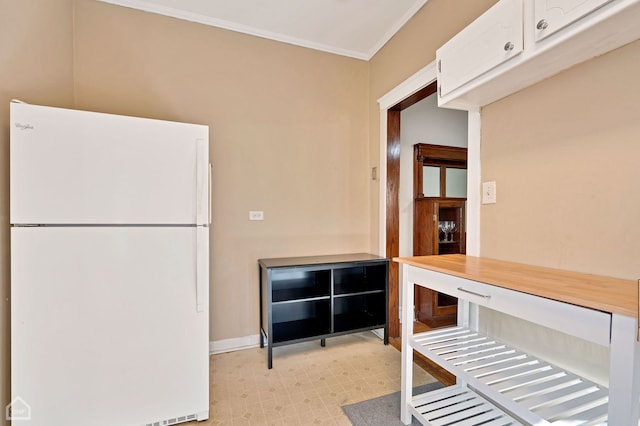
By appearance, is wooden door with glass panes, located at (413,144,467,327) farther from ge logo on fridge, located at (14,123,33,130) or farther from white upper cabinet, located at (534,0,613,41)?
ge logo on fridge, located at (14,123,33,130)

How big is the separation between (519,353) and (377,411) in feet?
2.78

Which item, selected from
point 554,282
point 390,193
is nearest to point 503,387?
point 554,282

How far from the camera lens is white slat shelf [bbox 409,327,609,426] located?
103cm

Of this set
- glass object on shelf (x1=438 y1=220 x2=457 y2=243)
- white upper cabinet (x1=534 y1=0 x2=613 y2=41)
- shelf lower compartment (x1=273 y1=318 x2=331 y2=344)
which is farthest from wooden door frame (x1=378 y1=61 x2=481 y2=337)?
white upper cabinet (x1=534 y1=0 x2=613 y2=41)

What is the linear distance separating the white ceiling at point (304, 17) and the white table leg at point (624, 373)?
7.51ft

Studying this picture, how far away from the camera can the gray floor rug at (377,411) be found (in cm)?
159

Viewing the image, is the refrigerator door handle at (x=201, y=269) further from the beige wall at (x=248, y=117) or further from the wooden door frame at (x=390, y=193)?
the wooden door frame at (x=390, y=193)

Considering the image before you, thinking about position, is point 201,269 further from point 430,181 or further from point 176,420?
point 430,181

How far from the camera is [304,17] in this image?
92.2 inches

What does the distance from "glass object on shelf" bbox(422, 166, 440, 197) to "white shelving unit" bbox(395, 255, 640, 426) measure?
1734 mm

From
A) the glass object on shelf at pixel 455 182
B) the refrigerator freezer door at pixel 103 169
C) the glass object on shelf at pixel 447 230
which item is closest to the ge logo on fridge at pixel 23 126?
the refrigerator freezer door at pixel 103 169

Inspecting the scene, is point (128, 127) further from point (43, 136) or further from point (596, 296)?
point (596, 296)

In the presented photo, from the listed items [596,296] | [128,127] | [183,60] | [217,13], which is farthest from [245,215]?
[596,296]

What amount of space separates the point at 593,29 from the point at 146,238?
6.77 ft
